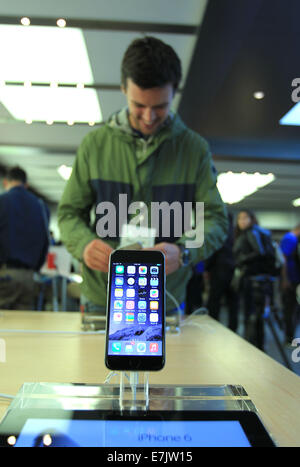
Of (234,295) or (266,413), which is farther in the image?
(234,295)

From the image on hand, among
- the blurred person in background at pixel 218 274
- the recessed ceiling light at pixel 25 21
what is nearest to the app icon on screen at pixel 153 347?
the recessed ceiling light at pixel 25 21

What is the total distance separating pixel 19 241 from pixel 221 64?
1457 millimetres

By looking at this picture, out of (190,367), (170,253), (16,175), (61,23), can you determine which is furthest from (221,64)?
(190,367)

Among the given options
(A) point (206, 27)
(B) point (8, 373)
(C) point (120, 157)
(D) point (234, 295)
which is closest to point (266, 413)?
(B) point (8, 373)

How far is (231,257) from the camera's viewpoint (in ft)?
7.80

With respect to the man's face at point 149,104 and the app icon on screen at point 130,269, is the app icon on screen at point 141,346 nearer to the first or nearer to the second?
the app icon on screen at point 130,269

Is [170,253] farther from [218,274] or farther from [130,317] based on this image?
[218,274]

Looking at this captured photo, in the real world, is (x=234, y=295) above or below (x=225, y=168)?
below

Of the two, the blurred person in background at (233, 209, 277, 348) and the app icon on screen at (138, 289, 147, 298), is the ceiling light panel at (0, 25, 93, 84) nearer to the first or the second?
the app icon on screen at (138, 289, 147, 298)

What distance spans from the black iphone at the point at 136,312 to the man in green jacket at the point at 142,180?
544 millimetres

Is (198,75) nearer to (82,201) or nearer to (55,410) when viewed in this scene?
(82,201)

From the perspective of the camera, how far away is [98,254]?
2.25 feet

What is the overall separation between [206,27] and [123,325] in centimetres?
180

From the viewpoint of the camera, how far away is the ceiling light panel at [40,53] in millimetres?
960
